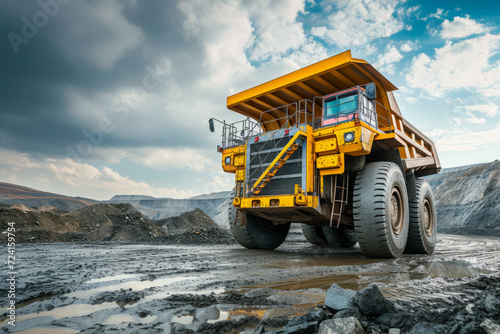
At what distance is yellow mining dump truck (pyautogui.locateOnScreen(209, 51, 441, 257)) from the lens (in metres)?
5.42

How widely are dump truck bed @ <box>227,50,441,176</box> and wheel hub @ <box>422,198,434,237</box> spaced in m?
1.10

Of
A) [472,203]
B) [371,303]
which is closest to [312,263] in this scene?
[371,303]

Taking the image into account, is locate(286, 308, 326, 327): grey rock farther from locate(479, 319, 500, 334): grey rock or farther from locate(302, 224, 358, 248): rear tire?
locate(302, 224, 358, 248): rear tire

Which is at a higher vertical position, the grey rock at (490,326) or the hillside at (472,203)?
the hillside at (472,203)

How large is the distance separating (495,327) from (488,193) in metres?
28.2

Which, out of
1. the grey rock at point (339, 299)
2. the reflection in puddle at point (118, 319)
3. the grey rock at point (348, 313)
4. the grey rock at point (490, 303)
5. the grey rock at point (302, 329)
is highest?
the grey rock at point (490, 303)

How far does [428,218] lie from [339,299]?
7207mm

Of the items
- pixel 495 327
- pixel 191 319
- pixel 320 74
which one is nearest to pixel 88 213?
pixel 320 74

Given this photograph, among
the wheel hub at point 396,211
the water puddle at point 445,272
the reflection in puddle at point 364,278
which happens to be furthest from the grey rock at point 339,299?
the wheel hub at point 396,211

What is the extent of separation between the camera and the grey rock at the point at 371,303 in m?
1.79

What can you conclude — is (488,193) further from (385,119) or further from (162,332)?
(162,332)

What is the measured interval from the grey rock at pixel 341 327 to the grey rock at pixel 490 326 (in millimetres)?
538

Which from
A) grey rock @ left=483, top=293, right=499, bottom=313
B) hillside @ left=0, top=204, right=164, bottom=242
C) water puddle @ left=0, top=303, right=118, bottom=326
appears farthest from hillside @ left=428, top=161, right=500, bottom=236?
water puddle @ left=0, top=303, right=118, bottom=326

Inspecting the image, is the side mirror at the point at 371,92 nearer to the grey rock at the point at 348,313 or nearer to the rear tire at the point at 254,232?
the rear tire at the point at 254,232
